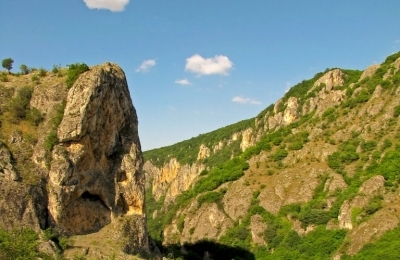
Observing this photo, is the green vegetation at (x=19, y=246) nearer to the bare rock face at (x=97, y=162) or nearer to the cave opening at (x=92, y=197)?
the bare rock face at (x=97, y=162)

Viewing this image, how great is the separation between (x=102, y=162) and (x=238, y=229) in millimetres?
51162

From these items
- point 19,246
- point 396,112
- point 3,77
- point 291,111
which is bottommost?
point 19,246

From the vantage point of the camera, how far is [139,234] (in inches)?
1289

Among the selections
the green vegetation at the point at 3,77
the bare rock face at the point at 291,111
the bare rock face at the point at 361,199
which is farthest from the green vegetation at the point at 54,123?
the bare rock face at the point at 291,111

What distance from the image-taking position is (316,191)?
254 ft

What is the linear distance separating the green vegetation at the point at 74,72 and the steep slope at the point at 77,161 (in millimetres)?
569

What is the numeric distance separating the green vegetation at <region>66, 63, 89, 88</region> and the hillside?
39.5 metres

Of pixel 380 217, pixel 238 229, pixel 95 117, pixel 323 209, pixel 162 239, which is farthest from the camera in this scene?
pixel 162 239

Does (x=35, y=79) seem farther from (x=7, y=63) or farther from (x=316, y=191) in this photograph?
(x=316, y=191)

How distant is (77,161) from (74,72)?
7168 mm

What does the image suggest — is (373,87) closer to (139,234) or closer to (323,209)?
(323,209)

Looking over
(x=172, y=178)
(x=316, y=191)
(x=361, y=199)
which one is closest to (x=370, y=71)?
(x=316, y=191)

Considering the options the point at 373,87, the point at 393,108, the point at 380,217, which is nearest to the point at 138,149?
the point at 380,217

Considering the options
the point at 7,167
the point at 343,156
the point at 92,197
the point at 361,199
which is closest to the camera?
the point at 7,167
